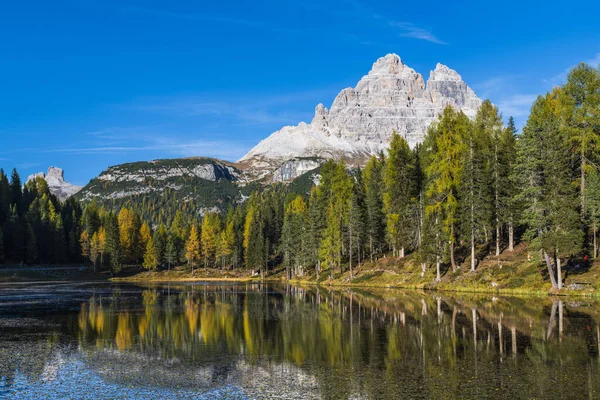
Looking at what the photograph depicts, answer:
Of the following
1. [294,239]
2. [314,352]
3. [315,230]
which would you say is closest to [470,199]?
[315,230]

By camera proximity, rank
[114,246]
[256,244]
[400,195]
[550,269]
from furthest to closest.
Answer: [114,246] < [256,244] < [400,195] < [550,269]

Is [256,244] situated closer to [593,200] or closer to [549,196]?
[549,196]

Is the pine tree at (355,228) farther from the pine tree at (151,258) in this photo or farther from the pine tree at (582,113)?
the pine tree at (151,258)

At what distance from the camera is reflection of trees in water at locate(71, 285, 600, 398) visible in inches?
866

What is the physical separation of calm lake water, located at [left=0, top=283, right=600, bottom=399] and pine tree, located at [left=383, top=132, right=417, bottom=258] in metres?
28.6

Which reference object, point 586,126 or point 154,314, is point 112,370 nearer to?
point 154,314

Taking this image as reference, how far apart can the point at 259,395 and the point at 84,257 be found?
552 ft

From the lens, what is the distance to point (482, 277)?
210 ft

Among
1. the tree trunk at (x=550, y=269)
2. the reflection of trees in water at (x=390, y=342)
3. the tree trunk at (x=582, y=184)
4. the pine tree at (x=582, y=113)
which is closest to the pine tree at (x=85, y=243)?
the reflection of trees in water at (x=390, y=342)

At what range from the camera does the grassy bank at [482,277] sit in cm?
5588

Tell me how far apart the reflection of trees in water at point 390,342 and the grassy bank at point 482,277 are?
695cm

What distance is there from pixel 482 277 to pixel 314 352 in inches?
1618

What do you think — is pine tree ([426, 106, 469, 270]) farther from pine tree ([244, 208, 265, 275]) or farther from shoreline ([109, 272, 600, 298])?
pine tree ([244, 208, 265, 275])

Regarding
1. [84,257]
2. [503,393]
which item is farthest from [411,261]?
[84,257]
